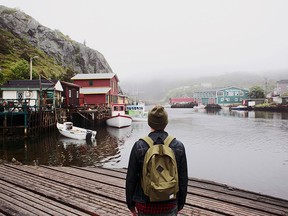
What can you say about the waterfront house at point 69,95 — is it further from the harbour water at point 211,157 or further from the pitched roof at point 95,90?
the harbour water at point 211,157

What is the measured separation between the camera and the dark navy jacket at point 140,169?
10.3 ft

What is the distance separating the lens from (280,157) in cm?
1884

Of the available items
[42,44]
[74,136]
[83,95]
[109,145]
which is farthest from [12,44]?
[109,145]

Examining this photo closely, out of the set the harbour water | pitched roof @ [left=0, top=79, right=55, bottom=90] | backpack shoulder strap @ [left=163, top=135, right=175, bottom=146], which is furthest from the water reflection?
backpack shoulder strap @ [left=163, top=135, right=175, bottom=146]

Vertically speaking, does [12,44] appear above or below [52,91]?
above

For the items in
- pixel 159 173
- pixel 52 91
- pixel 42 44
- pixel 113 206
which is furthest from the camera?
pixel 42 44

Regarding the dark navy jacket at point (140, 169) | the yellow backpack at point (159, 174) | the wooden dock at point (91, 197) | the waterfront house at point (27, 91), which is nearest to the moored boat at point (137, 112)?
the waterfront house at point (27, 91)

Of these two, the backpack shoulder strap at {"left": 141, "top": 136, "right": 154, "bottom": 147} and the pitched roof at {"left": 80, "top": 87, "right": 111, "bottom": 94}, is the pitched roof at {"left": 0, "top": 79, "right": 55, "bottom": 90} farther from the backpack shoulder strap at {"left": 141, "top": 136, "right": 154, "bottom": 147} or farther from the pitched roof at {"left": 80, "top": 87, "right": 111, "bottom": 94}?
the backpack shoulder strap at {"left": 141, "top": 136, "right": 154, "bottom": 147}

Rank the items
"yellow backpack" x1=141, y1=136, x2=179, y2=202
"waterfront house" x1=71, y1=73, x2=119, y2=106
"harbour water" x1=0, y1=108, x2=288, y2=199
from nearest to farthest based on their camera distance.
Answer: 1. "yellow backpack" x1=141, y1=136, x2=179, y2=202
2. "harbour water" x1=0, y1=108, x2=288, y2=199
3. "waterfront house" x1=71, y1=73, x2=119, y2=106

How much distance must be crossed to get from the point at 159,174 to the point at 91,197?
443 centimetres

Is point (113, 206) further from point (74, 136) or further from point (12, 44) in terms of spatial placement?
point (12, 44)

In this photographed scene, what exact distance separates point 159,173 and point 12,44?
76153mm

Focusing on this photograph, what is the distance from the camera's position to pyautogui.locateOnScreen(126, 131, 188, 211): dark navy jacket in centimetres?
315

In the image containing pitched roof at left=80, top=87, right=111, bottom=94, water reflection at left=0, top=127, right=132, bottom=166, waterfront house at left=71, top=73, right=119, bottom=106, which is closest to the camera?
water reflection at left=0, top=127, right=132, bottom=166
